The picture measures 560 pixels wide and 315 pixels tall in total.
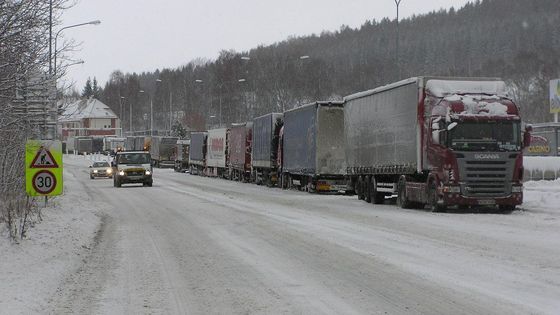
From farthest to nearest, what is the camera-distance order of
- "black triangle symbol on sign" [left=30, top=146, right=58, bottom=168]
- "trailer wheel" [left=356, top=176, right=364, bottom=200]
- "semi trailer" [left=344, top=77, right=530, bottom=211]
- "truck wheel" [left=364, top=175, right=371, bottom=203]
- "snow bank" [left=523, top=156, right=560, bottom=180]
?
1. "snow bank" [left=523, top=156, right=560, bottom=180]
2. "trailer wheel" [left=356, top=176, right=364, bottom=200]
3. "truck wheel" [left=364, top=175, right=371, bottom=203]
4. "semi trailer" [left=344, top=77, right=530, bottom=211]
5. "black triangle symbol on sign" [left=30, top=146, right=58, bottom=168]

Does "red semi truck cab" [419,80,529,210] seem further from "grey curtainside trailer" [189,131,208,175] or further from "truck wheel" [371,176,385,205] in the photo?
"grey curtainside trailer" [189,131,208,175]

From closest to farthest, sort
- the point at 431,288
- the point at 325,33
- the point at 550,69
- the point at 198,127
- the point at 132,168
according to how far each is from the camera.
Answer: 1. the point at 431,288
2. the point at 132,168
3. the point at 550,69
4. the point at 198,127
5. the point at 325,33

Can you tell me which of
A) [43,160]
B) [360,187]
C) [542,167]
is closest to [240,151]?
[542,167]

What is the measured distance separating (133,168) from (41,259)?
102 ft

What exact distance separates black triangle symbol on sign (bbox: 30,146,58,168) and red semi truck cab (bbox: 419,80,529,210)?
10.6m

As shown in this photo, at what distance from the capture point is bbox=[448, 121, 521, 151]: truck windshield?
2067 centimetres

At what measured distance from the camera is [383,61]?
101 m

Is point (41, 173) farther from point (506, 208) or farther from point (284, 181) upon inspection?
point (284, 181)

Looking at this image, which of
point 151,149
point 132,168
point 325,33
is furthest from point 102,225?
point 325,33

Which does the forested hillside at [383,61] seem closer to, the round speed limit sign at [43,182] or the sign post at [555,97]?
the sign post at [555,97]

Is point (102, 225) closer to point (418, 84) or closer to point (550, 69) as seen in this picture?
point (418, 84)

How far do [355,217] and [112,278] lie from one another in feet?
35.4

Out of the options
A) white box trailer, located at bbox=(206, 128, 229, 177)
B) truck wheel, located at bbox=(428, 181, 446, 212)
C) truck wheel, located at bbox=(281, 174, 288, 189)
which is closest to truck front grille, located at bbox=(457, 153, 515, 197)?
truck wheel, located at bbox=(428, 181, 446, 212)

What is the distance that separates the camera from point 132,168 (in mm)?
42500
